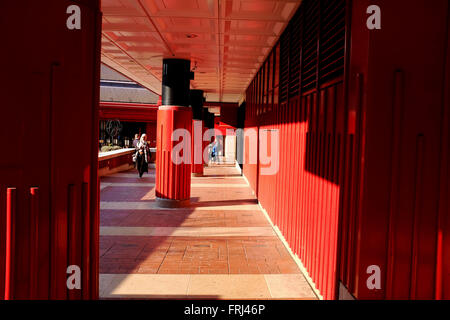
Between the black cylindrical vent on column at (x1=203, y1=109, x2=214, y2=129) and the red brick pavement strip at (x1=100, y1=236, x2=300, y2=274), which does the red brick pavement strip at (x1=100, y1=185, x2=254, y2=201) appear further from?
the black cylindrical vent on column at (x1=203, y1=109, x2=214, y2=129)

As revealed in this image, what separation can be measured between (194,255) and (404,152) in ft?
10.2

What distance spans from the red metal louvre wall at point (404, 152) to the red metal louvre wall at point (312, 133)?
18.7 inches

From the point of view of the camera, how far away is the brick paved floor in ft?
12.4

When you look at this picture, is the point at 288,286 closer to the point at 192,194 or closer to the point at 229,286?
the point at 229,286

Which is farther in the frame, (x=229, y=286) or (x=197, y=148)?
(x=197, y=148)

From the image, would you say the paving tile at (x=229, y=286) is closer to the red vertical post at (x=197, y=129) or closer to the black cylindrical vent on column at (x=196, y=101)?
the red vertical post at (x=197, y=129)

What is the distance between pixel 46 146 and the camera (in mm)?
1962

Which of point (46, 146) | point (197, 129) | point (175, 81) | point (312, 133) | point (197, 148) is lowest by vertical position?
point (197, 148)

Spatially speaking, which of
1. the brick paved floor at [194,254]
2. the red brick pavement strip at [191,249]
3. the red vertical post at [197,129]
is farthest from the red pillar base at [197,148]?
the red brick pavement strip at [191,249]

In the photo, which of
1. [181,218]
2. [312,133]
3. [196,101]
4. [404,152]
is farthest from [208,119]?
[404,152]

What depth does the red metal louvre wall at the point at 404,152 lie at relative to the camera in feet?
8.02

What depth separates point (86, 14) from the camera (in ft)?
7.20
